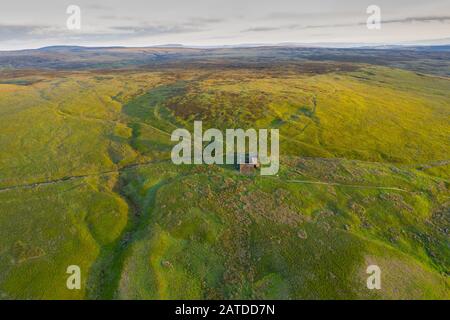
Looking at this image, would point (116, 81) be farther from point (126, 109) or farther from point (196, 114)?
point (196, 114)

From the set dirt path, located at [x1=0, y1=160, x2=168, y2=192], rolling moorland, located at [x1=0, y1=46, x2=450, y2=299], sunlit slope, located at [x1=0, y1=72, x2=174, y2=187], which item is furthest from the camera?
sunlit slope, located at [x1=0, y1=72, x2=174, y2=187]

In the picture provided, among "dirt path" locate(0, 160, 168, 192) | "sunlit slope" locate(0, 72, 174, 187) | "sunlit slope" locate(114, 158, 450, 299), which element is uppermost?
"sunlit slope" locate(0, 72, 174, 187)

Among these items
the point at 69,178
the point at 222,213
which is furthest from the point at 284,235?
the point at 69,178

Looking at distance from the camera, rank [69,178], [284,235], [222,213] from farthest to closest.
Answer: [69,178]
[222,213]
[284,235]

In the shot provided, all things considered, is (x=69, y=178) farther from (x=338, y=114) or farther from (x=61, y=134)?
(x=338, y=114)

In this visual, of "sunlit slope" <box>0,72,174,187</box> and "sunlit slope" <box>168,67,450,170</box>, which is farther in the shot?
"sunlit slope" <box>168,67,450,170</box>

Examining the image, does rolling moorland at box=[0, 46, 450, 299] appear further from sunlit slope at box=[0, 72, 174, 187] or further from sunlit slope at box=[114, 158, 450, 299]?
sunlit slope at box=[0, 72, 174, 187]

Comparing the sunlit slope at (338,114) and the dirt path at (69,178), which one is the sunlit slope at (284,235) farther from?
the sunlit slope at (338,114)

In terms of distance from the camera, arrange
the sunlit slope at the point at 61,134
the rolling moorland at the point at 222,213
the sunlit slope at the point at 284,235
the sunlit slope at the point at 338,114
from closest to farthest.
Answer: the sunlit slope at the point at 284,235
the rolling moorland at the point at 222,213
the sunlit slope at the point at 61,134
the sunlit slope at the point at 338,114

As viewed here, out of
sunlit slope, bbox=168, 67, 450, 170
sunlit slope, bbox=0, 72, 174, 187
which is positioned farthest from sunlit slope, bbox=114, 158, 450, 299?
sunlit slope, bbox=168, 67, 450, 170

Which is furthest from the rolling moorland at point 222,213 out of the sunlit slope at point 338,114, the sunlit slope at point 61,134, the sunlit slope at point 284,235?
the sunlit slope at point 338,114

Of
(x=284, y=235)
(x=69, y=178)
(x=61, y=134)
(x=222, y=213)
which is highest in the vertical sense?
(x=61, y=134)

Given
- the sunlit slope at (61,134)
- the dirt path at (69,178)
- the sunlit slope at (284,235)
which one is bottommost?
the sunlit slope at (284,235)
